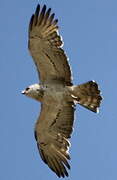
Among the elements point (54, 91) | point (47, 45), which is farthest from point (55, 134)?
point (47, 45)

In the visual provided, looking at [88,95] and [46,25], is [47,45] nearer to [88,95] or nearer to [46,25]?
[46,25]

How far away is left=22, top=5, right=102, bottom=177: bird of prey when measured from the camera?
17078 millimetres

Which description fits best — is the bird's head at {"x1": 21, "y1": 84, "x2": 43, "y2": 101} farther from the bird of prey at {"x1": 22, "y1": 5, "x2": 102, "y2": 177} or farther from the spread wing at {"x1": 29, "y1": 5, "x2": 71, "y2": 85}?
the spread wing at {"x1": 29, "y1": 5, "x2": 71, "y2": 85}

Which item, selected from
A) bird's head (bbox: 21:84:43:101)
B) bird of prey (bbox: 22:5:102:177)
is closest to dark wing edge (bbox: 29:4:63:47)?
bird of prey (bbox: 22:5:102:177)

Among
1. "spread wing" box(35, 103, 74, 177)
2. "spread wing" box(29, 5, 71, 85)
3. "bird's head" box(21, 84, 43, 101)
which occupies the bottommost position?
"spread wing" box(35, 103, 74, 177)

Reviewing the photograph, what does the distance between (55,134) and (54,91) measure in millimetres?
1317

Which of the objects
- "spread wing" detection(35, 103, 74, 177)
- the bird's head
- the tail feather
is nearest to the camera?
the tail feather

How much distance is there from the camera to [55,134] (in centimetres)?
1780

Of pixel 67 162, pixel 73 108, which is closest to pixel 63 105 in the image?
pixel 73 108

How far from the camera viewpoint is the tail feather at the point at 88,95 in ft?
55.5

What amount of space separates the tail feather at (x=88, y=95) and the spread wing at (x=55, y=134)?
1.08 ft

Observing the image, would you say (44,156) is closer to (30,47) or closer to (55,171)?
(55,171)

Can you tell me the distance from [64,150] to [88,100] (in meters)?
1.48

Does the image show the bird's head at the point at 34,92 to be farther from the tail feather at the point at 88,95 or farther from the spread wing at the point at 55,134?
the tail feather at the point at 88,95
